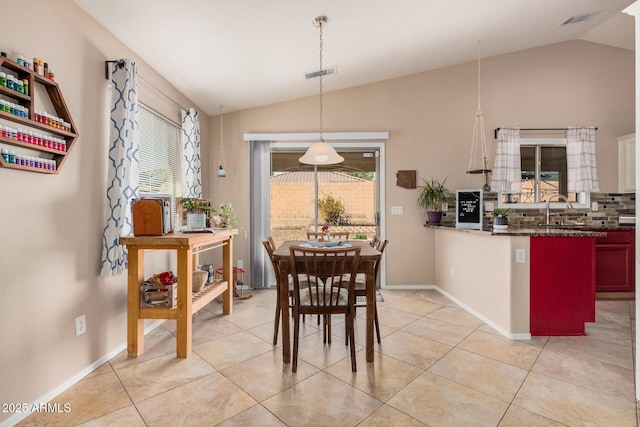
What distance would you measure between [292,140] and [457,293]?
2883mm

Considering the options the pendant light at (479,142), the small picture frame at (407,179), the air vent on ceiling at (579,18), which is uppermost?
the air vent on ceiling at (579,18)

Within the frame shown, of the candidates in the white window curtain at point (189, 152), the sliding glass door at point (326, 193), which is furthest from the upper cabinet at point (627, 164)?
the white window curtain at point (189, 152)

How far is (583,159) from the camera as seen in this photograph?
13.3 feet

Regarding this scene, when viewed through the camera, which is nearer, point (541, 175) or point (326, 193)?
point (541, 175)

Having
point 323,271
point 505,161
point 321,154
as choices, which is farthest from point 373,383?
point 505,161

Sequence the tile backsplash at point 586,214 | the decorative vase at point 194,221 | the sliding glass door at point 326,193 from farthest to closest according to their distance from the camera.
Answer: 1. the sliding glass door at point 326,193
2. the tile backsplash at point 586,214
3. the decorative vase at point 194,221

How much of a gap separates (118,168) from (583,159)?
17.6 feet

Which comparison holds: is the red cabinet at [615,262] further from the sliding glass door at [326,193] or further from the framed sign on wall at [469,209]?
the sliding glass door at [326,193]

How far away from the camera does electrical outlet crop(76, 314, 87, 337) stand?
6.47 ft

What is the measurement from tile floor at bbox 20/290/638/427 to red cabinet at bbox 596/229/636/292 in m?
1.29

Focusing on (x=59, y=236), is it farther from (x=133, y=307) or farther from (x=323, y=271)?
(x=323, y=271)

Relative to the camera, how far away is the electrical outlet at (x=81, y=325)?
1972 millimetres

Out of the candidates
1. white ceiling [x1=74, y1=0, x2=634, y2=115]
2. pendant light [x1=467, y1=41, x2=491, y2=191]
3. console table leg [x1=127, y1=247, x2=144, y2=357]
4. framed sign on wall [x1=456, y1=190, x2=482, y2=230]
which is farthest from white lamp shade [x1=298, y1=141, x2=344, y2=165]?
pendant light [x1=467, y1=41, x2=491, y2=191]

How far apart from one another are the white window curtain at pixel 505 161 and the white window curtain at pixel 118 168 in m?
4.22
